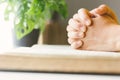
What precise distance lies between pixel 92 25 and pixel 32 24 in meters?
0.69

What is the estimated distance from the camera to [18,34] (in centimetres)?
132

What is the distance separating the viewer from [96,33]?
0.67m

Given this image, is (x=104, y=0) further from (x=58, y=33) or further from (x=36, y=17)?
(x=36, y=17)

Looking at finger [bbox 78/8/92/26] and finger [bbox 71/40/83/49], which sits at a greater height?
finger [bbox 78/8/92/26]

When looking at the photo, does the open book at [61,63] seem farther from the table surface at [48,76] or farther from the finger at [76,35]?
the finger at [76,35]

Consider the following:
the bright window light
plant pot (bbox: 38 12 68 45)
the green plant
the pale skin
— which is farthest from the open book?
plant pot (bbox: 38 12 68 45)

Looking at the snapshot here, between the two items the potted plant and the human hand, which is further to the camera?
the potted plant

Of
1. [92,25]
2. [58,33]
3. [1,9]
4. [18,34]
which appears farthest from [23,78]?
[58,33]

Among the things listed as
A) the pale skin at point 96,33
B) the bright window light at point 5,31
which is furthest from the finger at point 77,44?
the bright window light at point 5,31

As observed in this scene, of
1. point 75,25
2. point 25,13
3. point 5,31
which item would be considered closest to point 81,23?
point 75,25

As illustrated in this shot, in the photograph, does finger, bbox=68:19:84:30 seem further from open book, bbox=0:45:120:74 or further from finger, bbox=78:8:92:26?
open book, bbox=0:45:120:74

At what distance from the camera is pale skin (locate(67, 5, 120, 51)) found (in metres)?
0.66

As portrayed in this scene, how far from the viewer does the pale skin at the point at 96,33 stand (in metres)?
0.66

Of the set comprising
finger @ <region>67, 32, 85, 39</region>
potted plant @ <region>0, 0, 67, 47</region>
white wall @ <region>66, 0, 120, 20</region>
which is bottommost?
finger @ <region>67, 32, 85, 39</region>
